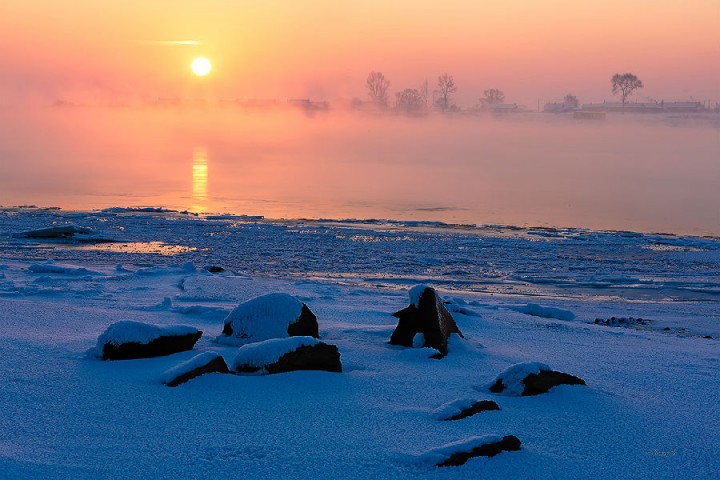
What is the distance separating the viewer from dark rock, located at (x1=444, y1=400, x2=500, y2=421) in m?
5.00

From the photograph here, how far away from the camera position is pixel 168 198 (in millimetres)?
29594

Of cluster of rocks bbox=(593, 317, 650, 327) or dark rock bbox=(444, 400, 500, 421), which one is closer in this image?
dark rock bbox=(444, 400, 500, 421)

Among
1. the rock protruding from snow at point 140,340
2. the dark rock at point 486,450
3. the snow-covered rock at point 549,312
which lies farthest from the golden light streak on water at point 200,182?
the dark rock at point 486,450

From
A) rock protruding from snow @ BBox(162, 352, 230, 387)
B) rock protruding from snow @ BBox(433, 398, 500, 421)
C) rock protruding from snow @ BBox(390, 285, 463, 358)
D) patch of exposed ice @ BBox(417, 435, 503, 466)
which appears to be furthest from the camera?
rock protruding from snow @ BBox(390, 285, 463, 358)

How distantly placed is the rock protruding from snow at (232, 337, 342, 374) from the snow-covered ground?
0.09 metres

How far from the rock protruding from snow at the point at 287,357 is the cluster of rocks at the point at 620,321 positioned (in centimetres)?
518

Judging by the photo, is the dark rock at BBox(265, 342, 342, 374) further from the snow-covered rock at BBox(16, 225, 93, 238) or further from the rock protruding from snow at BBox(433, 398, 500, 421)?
the snow-covered rock at BBox(16, 225, 93, 238)

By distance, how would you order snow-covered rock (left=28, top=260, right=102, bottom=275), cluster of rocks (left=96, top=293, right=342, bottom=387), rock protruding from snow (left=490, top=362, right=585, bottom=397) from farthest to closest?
1. snow-covered rock (left=28, top=260, right=102, bottom=275)
2. cluster of rocks (left=96, top=293, right=342, bottom=387)
3. rock protruding from snow (left=490, top=362, right=585, bottom=397)

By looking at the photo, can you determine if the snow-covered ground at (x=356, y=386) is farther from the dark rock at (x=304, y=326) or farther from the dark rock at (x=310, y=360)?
the dark rock at (x=304, y=326)

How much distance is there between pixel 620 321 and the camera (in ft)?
33.8

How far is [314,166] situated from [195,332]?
4578 centimetres

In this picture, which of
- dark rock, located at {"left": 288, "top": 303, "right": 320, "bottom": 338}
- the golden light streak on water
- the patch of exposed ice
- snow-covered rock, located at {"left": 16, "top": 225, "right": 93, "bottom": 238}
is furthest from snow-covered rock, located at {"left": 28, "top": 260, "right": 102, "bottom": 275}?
the golden light streak on water

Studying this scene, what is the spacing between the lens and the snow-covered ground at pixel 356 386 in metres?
4.27

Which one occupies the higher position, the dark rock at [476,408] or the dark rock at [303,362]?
the dark rock at [303,362]
